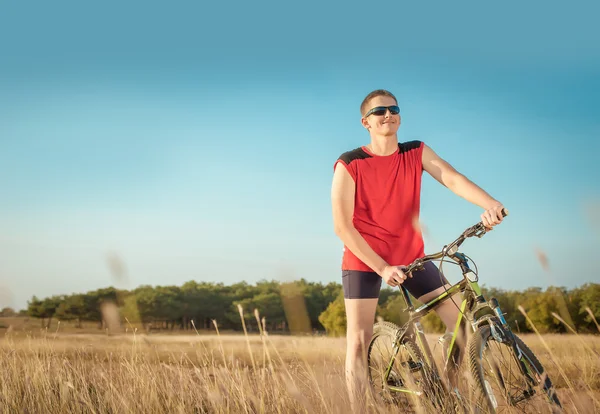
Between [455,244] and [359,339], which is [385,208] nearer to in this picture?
[455,244]

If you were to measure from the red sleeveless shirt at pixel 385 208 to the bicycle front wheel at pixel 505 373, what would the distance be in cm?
93

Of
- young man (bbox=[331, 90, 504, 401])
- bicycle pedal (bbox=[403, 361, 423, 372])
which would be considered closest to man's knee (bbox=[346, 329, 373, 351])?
young man (bbox=[331, 90, 504, 401])

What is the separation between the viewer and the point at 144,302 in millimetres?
55188

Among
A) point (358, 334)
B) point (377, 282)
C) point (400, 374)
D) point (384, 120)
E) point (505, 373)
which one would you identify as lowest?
point (400, 374)

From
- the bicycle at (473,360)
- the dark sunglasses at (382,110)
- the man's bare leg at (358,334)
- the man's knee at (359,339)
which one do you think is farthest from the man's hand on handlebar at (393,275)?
the dark sunglasses at (382,110)

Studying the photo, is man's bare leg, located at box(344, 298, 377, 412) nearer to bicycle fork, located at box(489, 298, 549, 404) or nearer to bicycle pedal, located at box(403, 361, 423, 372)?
bicycle pedal, located at box(403, 361, 423, 372)

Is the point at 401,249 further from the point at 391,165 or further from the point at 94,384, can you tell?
the point at 94,384

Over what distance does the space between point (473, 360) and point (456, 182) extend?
4.25 feet

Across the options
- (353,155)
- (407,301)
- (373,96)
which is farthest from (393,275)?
(373,96)

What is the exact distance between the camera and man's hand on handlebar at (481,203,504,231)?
10.2 feet

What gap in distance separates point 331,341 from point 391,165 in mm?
2657

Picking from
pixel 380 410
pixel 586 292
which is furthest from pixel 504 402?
pixel 586 292

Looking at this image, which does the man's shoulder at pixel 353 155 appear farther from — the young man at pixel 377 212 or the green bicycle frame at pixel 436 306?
the green bicycle frame at pixel 436 306

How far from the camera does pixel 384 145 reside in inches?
153
